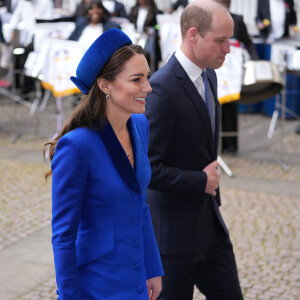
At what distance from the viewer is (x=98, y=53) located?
2.33 metres

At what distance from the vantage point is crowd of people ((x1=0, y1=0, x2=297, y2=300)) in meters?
2.27

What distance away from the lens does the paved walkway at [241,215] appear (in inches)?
199

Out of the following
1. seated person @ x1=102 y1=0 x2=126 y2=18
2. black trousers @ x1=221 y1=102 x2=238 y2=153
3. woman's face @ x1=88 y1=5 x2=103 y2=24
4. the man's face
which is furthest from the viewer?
seated person @ x1=102 y1=0 x2=126 y2=18

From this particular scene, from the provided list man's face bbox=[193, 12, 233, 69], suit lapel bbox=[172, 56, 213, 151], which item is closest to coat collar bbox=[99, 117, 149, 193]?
suit lapel bbox=[172, 56, 213, 151]

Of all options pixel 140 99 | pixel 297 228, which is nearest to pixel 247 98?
pixel 297 228

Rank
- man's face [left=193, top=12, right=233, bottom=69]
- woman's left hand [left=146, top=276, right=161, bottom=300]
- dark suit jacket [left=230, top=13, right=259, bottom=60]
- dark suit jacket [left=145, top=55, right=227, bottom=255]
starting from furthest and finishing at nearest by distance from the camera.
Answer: dark suit jacket [left=230, top=13, right=259, bottom=60]
man's face [left=193, top=12, right=233, bottom=69]
dark suit jacket [left=145, top=55, right=227, bottom=255]
woman's left hand [left=146, top=276, right=161, bottom=300]

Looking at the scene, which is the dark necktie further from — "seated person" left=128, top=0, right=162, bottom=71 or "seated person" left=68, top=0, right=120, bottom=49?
"seated person" left=128, top=0, right=162, bottom=71

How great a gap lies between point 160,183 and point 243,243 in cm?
292

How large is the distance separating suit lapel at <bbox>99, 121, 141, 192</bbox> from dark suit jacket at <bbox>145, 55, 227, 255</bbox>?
0.71 metres

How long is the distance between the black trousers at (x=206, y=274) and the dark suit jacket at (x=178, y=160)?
0.19 feet

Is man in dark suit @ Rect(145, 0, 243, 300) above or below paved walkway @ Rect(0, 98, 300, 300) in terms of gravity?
above

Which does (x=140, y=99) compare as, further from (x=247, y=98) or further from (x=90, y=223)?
(x=247, y=98)

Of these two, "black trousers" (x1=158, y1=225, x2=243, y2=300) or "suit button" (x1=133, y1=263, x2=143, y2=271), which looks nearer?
"suit button" (x1=133, y1=263, x2=143, y2=271)

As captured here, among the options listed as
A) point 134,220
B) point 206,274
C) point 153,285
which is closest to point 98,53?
point 134,220
